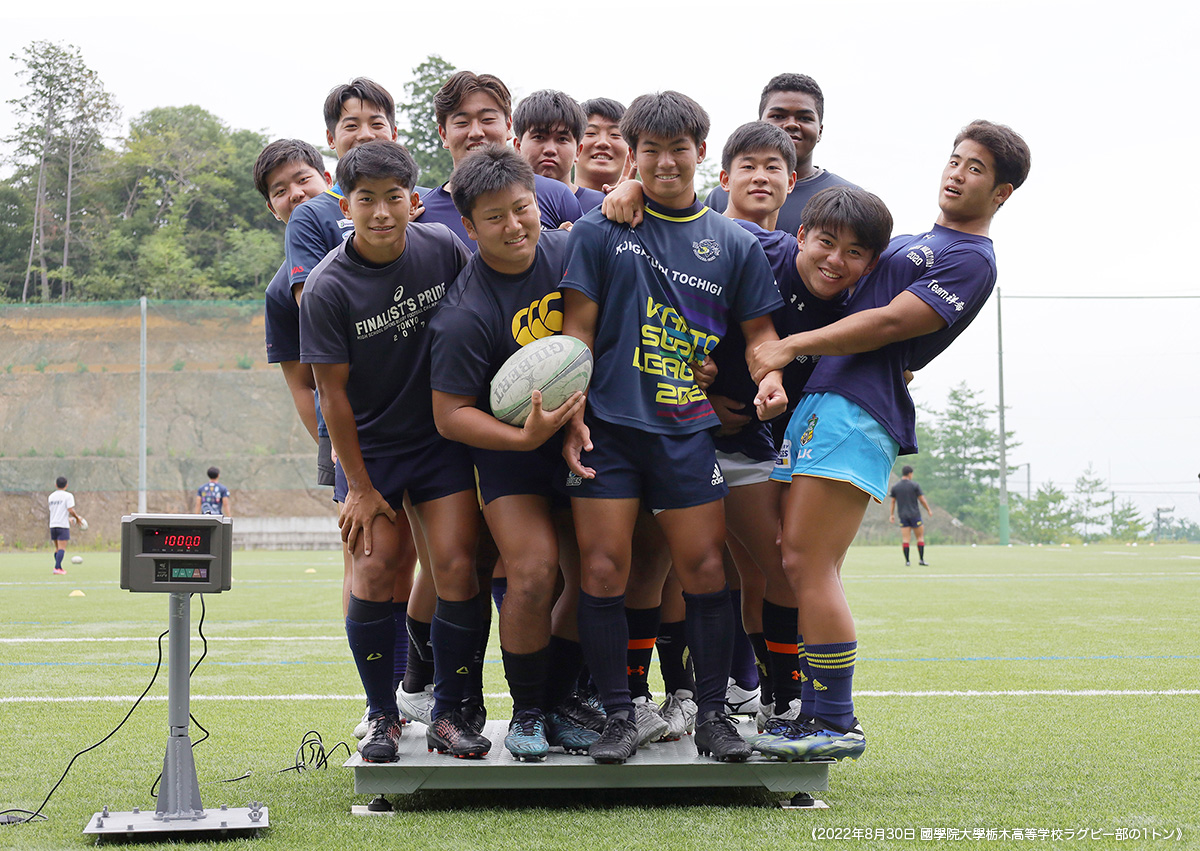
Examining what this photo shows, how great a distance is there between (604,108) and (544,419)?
6.64 feet

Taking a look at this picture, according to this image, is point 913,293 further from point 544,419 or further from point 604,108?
point 604,108

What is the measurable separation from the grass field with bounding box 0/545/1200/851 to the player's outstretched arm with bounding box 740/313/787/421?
1147mm

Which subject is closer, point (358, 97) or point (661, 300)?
point (661, 300)

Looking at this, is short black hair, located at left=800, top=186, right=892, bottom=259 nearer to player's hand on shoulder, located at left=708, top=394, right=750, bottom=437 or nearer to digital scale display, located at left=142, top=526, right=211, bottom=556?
player's hand on shoulder, located at left=708, top=394, right=750, bottom=437

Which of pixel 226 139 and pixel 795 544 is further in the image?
pixel 226 139

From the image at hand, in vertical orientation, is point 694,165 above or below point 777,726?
above

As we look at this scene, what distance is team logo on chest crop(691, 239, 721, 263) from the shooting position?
309 cm

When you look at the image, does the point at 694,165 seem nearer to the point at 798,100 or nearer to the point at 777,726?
the point at 798,100

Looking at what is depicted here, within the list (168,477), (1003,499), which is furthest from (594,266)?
(1003,499)

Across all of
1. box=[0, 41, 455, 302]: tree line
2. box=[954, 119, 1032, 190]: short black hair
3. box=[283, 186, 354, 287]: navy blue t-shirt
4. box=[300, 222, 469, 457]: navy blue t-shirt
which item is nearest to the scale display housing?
box=[300, 222, 469, 457]: navy blue t-shirt

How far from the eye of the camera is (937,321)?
3070 millimetres

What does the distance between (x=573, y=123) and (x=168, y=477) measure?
21628mm

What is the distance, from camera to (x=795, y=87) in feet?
13.4

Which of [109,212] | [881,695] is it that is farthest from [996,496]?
[109,212]
